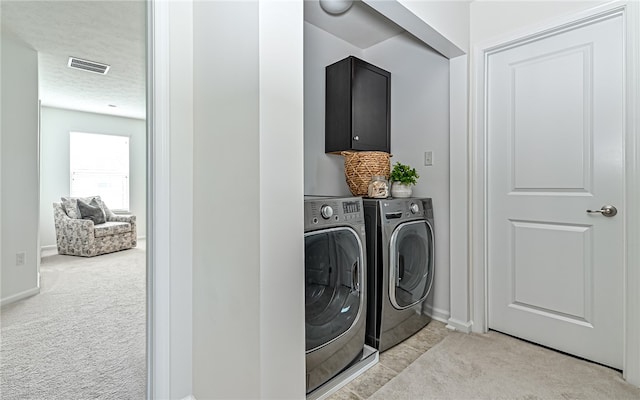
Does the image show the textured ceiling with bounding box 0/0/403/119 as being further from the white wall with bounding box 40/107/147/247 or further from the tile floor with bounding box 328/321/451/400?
the tile floor with bounding box 328/321/451/400

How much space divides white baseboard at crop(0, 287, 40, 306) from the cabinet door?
2049 millimetres

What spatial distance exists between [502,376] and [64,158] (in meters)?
2.61

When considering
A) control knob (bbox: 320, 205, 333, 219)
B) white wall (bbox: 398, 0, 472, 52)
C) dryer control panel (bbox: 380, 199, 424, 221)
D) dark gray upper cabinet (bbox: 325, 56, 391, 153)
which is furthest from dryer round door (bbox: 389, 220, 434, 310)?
white wall (bbox: 398, 0, 472, 52)

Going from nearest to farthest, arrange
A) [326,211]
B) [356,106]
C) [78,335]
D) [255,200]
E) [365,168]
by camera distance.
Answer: [255,200]
[326,211]
[78,335]
[365,168]
[356,106]

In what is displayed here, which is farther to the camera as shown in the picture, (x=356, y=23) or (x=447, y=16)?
(x=356, y=23)

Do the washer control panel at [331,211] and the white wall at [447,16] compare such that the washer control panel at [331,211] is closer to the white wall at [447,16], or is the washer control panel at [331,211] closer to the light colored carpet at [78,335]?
the light colored carpet at [78,335]

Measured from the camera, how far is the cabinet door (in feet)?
7.94

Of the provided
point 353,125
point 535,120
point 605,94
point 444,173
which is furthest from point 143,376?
point 605,94

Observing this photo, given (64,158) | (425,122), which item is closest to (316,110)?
(425,122)

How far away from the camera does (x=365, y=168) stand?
2.31 m

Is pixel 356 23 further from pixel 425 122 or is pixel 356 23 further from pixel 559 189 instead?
pixel 559 189

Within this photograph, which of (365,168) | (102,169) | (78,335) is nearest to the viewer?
(78,335)

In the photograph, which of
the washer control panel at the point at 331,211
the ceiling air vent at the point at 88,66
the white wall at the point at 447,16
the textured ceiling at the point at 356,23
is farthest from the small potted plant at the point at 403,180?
the ceiling air vent at the point at 88,66

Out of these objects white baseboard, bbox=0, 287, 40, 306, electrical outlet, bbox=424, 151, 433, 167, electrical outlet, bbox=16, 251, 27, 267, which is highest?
electrical outlet, bbox=424, 151, 433, 167
